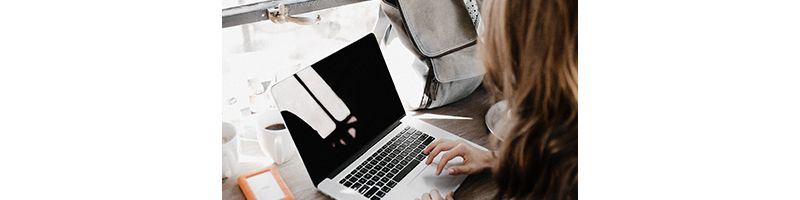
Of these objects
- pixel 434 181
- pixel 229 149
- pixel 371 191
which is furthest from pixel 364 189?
pixel 229 149

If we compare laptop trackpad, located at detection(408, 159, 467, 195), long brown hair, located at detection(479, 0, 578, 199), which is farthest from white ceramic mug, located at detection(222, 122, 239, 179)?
long brown hair, located at detection(479, 0, 578, 199)

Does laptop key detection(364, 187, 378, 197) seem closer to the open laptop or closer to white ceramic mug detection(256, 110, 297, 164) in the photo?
the open laptop

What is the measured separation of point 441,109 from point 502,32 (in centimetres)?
17

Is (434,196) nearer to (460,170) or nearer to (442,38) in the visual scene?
(460,170)

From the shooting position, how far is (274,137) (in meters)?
1.08

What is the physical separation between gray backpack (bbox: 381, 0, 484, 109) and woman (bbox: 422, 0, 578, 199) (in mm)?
24

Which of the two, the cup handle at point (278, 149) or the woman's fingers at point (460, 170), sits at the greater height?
the cup handle at point (278, 149)

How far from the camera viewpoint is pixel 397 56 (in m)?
1.14

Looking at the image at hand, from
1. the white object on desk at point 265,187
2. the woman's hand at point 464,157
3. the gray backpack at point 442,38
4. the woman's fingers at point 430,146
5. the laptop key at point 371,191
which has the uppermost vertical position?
the gray backpack at point 442,38

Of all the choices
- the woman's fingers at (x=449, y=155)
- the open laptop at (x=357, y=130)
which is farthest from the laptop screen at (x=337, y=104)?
the woman's fingers at (x=449, y=155)

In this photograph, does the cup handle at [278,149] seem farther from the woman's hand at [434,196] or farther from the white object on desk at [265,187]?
the woman's hand at [434,196]

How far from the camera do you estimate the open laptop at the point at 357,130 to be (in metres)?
1.06

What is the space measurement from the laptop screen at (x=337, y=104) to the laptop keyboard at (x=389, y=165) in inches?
1.2

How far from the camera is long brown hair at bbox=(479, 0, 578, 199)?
1.11 meters
